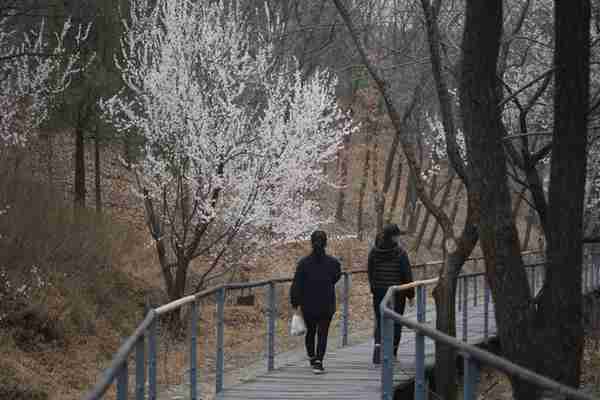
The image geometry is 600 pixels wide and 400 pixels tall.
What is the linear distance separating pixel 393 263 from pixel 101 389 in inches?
315

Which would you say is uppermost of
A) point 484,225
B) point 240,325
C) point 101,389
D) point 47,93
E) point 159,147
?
point 47,93

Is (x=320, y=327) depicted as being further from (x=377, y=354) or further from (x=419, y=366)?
(x=419, y=366)

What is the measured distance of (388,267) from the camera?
39.8 ft

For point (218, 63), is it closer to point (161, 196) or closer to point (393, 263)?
point (161, 196)

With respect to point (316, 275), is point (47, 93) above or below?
above

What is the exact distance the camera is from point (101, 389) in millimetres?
4383

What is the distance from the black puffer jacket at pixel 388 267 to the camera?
1209cm

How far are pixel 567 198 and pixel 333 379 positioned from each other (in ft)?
11.9

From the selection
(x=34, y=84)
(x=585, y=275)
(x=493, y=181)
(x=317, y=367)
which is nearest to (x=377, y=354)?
(x=317, y=367)

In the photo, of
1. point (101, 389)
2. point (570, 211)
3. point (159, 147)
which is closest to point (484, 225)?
point (570, 211)

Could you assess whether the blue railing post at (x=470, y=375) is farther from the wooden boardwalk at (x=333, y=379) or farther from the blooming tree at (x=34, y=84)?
the blooming tree at (x=34, y=84)

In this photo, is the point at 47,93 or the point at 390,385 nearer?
the point at 390,385

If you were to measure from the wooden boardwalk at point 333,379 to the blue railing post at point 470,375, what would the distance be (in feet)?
13.3

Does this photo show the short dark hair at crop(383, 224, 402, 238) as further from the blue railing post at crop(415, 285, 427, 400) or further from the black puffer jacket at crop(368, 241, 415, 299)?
the blue railing post at crop(415, 285, 427, 400)
